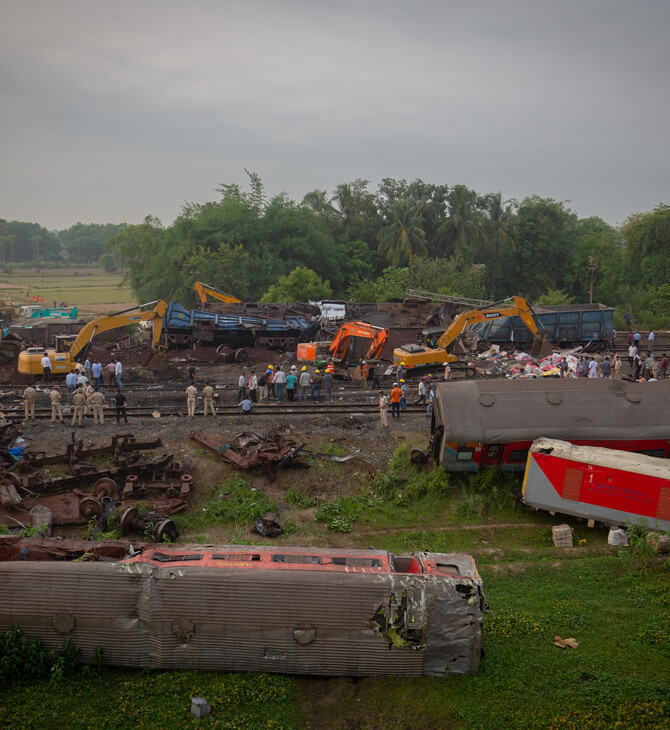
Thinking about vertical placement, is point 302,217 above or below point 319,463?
above

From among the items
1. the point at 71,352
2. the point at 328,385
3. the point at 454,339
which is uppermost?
the point at 454,339

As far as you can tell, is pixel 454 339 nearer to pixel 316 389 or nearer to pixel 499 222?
pixel 316 389

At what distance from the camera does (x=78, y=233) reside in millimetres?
160625

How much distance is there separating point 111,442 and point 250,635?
10.5m

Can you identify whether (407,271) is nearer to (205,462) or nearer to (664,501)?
(205,462)

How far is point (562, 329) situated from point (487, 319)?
6442 millimetres

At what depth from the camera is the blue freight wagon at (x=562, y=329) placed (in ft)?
111

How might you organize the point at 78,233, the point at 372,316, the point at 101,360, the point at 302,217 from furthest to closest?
the point at 78,233 → the point at 302,217 → the point at 372,316 → the point at 101,360

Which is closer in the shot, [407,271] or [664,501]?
[664,501]

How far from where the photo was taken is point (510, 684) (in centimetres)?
893

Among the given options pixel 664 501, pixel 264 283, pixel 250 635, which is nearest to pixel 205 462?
pixel 250 635

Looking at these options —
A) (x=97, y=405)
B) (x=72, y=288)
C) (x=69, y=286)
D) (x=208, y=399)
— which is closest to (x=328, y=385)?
(x=208, y=399)

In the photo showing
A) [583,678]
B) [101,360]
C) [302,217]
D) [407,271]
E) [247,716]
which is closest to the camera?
[247,716]

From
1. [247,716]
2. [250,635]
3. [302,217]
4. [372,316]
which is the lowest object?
[247,716]
